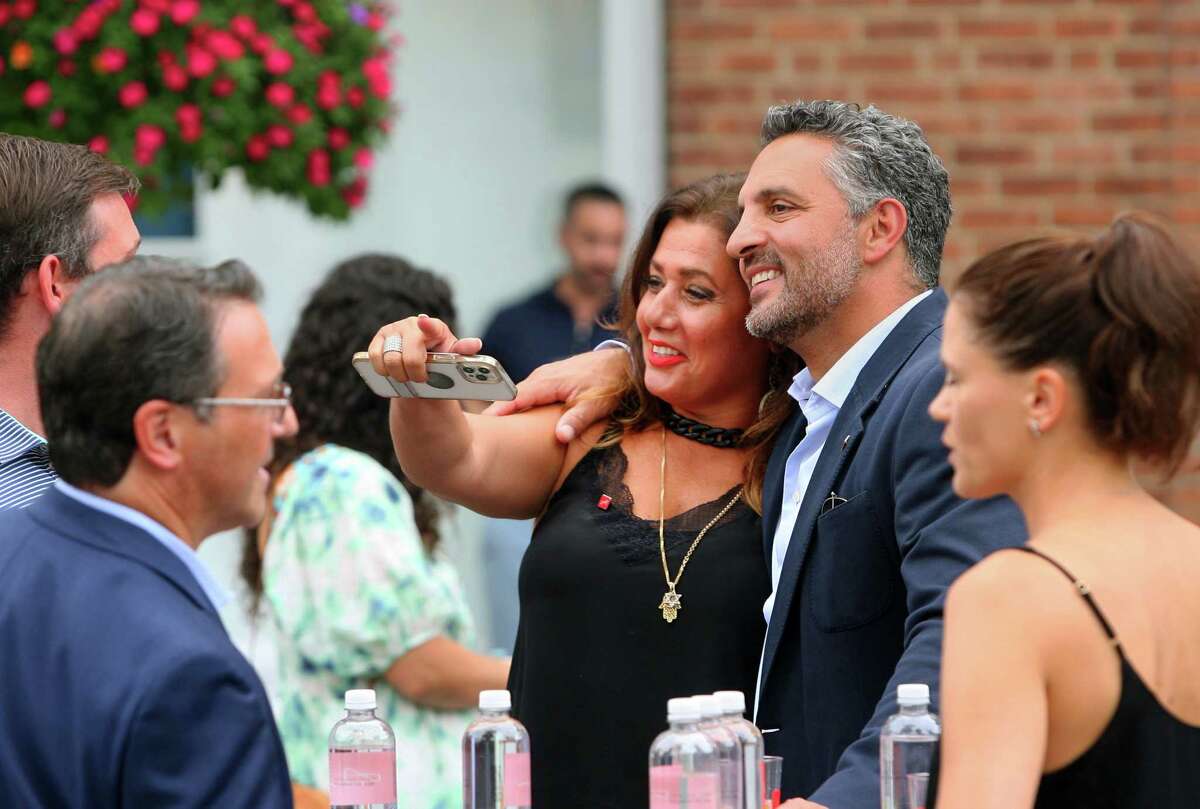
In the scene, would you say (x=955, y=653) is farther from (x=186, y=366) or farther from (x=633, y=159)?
(x=633, y=159)

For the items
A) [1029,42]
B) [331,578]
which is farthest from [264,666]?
[1029,42]

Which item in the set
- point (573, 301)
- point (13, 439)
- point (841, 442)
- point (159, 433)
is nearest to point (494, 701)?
point (159, 433)

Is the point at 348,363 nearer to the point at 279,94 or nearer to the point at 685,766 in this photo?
the point at 279,94

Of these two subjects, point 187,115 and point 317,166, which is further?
point 317,166

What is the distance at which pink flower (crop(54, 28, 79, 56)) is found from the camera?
513 cm

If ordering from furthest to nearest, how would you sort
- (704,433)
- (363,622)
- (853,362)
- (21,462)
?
(363,622)
(704,433)
(853,362)
(21,462)

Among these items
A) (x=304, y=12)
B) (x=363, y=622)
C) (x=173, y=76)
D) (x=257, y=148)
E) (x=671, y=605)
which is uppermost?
(x=304, y=12)

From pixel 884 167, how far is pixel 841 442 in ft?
1.97

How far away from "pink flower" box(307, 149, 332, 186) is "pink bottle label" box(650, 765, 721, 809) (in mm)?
3421

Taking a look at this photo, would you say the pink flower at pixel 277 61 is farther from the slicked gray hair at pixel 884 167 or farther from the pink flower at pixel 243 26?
the slicked gray hair at pixel 884 167

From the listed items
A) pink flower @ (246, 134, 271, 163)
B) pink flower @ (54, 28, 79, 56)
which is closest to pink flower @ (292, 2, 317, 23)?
pink flower @ (246, 134, 271, 163)

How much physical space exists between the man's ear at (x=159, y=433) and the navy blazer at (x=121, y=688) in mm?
94

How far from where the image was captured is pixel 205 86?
533 centimetres

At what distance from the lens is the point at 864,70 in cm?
697
